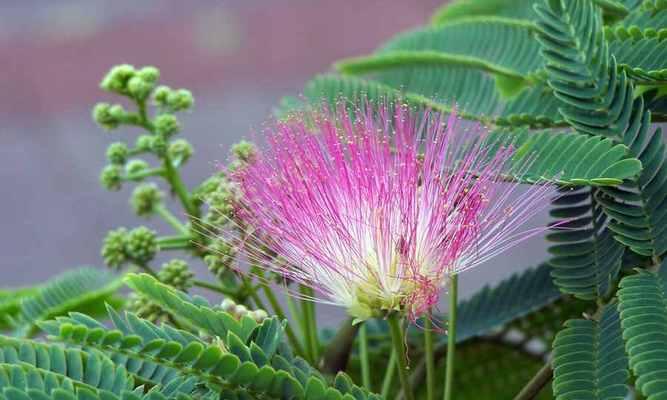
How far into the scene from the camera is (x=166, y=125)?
1004 millimetres

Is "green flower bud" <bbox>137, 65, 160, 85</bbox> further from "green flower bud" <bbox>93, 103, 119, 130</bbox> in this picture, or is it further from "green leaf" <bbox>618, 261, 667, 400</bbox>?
"green leaf" <bbox>618, 261, 667, 400</bbox>

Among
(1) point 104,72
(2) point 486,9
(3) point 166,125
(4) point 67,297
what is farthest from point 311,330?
(1) point 104,72

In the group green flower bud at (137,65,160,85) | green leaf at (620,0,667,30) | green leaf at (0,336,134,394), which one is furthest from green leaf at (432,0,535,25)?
green leaf at (0,336,134,394)

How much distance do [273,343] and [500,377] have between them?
1.86 feet

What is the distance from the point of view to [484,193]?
0.82 metres

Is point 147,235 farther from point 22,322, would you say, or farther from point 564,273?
point 564,273

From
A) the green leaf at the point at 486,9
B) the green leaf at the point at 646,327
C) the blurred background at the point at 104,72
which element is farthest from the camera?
the blurred background at the point at 104,72

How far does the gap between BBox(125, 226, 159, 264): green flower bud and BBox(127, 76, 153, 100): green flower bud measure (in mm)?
136

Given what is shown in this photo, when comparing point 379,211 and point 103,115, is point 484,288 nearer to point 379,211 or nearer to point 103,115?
point 379,211

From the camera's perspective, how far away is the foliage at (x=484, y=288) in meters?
0.73

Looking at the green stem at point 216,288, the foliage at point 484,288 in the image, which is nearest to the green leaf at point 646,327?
the foliage at point 484,288

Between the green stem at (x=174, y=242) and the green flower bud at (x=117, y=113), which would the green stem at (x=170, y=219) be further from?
the green flower bud at (x=117, y=113)

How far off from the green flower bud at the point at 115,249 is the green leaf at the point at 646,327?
504 millimetres

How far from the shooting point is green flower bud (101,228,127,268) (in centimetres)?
104
